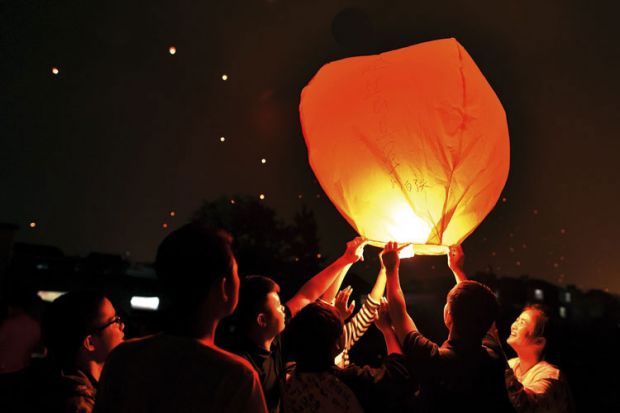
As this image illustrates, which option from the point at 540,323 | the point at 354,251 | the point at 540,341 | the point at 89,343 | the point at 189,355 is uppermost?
the point at 189,355

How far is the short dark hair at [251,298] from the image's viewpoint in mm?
2367

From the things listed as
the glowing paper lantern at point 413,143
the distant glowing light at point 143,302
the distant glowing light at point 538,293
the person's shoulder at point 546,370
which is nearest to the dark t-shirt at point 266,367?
the glowing paper lantern at point 413,143

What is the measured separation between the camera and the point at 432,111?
2545mm

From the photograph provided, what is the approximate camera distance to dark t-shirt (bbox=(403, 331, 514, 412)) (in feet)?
7.45

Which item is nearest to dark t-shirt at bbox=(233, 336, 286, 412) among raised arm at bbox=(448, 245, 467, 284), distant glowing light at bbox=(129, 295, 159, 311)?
raised arm at bbox=(448, 245, 467, 284)

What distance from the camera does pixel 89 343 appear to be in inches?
86.0

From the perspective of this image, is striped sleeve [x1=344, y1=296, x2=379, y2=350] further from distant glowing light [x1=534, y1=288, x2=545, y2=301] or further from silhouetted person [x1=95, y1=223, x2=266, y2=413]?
distant glowing light [x1=534, y1=288, x2=545, y2=301]

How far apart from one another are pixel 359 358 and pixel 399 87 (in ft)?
34.8

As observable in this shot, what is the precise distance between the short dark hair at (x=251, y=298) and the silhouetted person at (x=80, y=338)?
0.58 metres

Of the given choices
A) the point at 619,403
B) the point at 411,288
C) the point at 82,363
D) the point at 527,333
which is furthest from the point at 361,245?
the point at 411,288

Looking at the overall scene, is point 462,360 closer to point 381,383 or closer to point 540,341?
point 381,383

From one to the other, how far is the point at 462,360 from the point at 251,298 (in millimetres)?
1066

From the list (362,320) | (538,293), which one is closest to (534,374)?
(362,320)

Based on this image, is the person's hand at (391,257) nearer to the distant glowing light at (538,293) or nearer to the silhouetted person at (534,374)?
the silhouetted person at (534,374)
